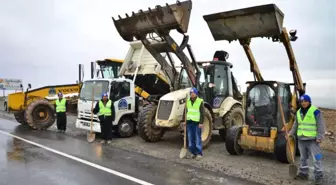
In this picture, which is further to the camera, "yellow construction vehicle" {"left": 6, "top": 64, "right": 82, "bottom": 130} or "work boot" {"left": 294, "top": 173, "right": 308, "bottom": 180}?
"yellow construction vehicle" {"left": 6, "top": 64, "right": 82, "bottom": 130}

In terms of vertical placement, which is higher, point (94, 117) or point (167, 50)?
point (167, 50)

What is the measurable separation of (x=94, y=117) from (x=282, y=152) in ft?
22.7

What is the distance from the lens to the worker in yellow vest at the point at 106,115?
36.3 feet

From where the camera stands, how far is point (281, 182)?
20.8 ft

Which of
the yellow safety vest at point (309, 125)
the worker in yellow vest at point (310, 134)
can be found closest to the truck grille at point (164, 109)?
the worker in yellow vest at point (310, 134)

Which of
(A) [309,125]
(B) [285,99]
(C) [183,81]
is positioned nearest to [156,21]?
(C) [183,81]

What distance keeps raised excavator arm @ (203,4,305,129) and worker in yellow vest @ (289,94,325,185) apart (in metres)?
1.97

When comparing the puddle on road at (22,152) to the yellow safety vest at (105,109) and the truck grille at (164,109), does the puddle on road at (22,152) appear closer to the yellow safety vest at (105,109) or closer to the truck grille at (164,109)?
the yellow safety vest at (105,109)

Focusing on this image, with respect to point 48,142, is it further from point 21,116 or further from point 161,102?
point 21,116

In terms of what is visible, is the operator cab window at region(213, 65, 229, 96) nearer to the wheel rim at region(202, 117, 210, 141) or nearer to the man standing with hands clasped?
the wheel rim at region(202, 117, 210, 141)

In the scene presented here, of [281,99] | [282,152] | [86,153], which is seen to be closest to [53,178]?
[86,153]

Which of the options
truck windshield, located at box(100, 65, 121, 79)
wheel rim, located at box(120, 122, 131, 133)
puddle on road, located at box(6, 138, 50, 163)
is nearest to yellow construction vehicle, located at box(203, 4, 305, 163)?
wheel rim, located at box(120, 122, 131, 133)

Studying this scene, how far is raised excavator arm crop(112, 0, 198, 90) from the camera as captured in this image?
9211 mm

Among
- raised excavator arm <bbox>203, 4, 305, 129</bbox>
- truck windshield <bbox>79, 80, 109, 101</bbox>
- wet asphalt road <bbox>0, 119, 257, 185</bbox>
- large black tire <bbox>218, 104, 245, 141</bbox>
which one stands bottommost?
wet asphalt road <bbox>0, 119, 257, 185</bbox>
